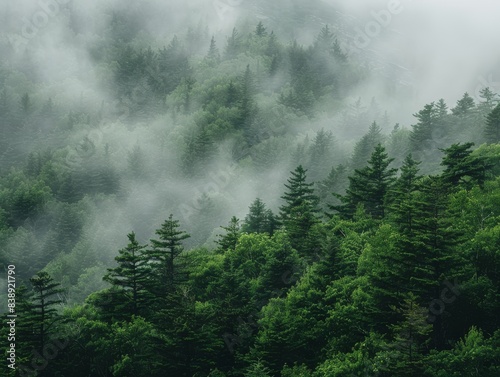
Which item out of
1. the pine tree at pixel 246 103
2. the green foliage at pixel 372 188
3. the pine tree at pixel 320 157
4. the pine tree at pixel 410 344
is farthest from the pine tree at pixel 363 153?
the pine tree at pixel 410 344

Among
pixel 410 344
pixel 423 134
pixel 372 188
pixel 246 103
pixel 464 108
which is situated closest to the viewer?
pixel 410 344

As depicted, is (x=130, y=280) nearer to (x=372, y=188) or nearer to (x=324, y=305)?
(x=324, y=305)

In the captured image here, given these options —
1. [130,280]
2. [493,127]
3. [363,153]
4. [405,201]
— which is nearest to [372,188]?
[405,201]

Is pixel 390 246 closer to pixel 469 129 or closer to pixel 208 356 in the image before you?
pixel 208 356

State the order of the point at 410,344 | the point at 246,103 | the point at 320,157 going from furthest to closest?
the point at 246,103, the point at 320,157, the point at 410,344

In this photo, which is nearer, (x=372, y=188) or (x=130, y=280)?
(x=130, y=280)

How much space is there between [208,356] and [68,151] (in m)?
132

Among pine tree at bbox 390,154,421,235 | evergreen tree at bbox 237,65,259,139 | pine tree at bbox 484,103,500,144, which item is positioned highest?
evergreen tree at bbox 237,65,259,139

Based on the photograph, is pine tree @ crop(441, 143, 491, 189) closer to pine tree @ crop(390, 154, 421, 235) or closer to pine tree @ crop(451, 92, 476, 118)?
pine tree @ crop(390, 154, 421, 235)

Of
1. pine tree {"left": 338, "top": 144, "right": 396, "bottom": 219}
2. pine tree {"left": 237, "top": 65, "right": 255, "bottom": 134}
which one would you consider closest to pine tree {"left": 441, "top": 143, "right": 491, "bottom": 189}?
pine tree {"left": 338, "top": 144, "right": 396, "bottom": 219}

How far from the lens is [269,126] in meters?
178

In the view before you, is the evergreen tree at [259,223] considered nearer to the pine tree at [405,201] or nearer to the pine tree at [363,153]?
the pine tree at [405,201]

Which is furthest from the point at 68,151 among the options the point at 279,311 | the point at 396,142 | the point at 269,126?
the point at 279,311

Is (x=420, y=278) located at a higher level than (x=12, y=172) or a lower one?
lower
